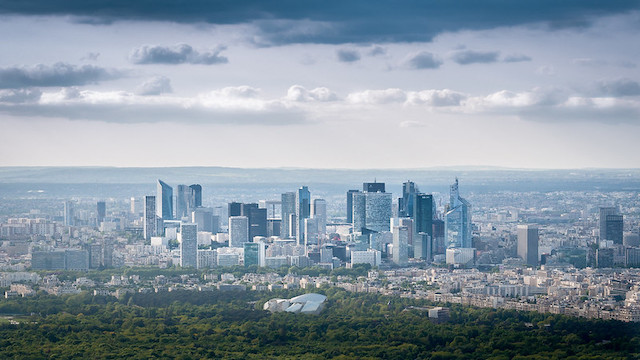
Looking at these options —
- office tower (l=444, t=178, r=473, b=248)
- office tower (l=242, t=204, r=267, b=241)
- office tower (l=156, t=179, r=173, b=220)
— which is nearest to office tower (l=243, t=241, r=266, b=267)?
office tower (l=242, t=204, r=267, b=241)

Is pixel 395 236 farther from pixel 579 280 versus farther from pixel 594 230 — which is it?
pixel 579 280

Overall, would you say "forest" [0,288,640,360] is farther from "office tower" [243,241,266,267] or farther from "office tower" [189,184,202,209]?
"office tower" [189,184,202,209]

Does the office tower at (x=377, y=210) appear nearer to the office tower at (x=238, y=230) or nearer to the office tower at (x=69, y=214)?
the office tower at (x=238, y=230)

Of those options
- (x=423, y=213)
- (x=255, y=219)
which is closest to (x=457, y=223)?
(x=423, y=213)

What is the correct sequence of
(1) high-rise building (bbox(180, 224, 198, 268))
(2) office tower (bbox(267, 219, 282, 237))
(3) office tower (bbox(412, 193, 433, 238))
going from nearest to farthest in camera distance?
(1) high-rise building (bbox(180, 224, 198, 268)) → (3) office tower (bbox(412, 193, 433, 238)) → (2) office tower (bbox(267, 219, 282, 237))

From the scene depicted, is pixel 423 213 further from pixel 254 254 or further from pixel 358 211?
pixel 254 254

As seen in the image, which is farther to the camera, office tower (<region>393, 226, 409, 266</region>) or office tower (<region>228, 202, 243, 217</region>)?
office tower (<region>228, 202, 243, 217</region>)

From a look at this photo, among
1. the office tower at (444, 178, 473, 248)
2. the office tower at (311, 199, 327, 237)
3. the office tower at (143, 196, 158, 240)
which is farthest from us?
the office tower at (311, 199, 327, 237)

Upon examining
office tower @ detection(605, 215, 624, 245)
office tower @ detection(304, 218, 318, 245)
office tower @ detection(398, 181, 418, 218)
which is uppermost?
office tower @ detection(398, 181, 418, 218)
